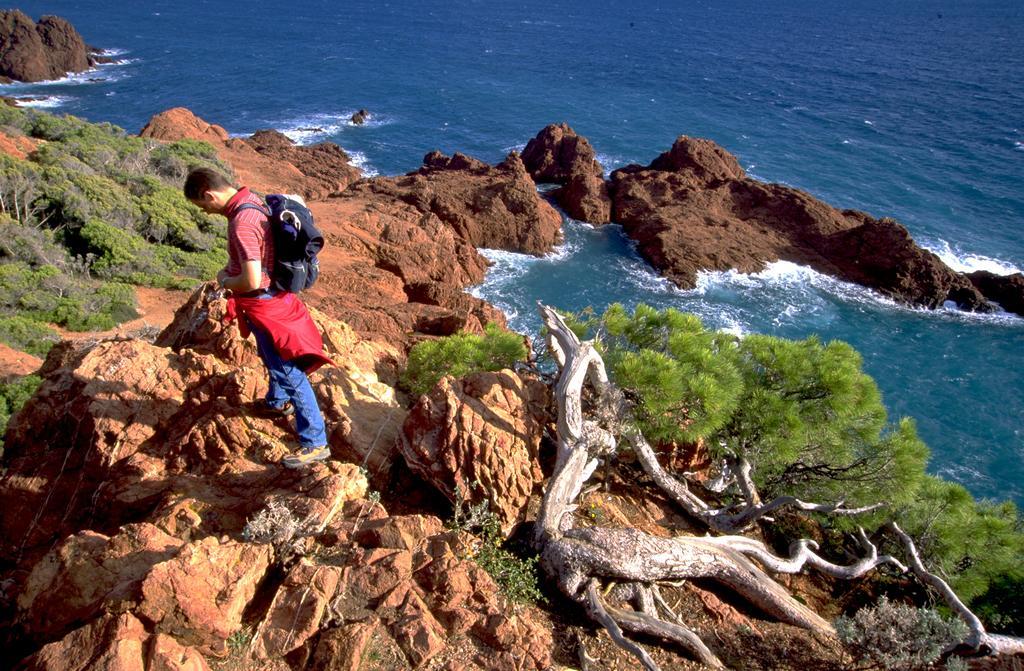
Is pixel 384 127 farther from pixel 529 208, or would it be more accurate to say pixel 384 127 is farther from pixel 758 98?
pixel 758 98

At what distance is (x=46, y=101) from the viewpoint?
45.1 meters

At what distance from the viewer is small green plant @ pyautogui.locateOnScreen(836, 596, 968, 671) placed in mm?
4887

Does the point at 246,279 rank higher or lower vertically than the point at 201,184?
lower

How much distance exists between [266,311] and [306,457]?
4.27 ft

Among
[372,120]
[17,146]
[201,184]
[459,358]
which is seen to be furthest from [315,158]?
[201,184]

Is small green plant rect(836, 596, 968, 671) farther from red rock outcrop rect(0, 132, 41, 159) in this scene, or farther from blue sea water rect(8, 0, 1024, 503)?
red rock outcrop rect(0, 132, 41, 159)

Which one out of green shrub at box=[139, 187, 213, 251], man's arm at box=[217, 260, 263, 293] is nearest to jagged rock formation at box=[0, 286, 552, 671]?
man's arm at box=[217, 260, 263, 293]

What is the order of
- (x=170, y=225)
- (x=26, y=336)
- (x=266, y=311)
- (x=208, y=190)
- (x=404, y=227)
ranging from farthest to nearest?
(x=404, y=227) → (x=170, y=225) → (x=26, y=336) → (x=266, y=311) → (x=208, y=190)

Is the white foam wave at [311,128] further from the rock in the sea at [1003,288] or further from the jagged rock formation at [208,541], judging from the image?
the jagged rock formation at [208,541]

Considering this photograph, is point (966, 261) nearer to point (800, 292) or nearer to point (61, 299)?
point (800, 292)

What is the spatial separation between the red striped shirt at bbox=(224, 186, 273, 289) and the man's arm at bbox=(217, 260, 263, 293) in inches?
1.7

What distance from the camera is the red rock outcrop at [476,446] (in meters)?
5.50

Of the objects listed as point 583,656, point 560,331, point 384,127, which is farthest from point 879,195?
point 583,656

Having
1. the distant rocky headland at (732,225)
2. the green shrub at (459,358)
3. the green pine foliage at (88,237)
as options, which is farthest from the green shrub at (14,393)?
the distant rocky headland at (732,225)
